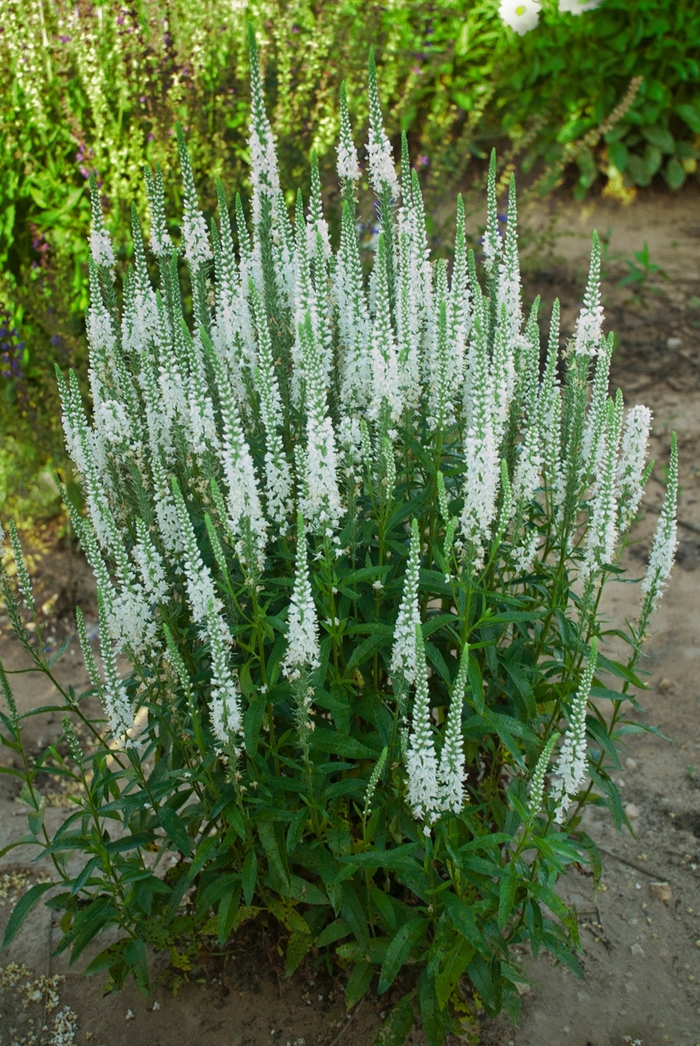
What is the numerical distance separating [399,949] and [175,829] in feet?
2.39

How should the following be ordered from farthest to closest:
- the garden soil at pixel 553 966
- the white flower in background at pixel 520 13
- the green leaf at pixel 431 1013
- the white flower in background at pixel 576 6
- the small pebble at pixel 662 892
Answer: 1. the white flower in background at pixel 520 13
2. the white flower in background at pixel 576 6
3. the small pebble at pixel 662 892
4. the garden soil at pixel 553 966
5. the green leaf at pixel 431 1013

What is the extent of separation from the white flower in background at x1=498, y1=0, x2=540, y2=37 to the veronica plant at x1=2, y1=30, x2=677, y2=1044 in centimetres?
773

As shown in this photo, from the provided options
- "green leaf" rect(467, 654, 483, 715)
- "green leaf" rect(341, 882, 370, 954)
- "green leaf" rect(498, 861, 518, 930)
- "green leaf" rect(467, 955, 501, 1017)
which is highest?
"green leaf" rect(467, 654, 483, 715)

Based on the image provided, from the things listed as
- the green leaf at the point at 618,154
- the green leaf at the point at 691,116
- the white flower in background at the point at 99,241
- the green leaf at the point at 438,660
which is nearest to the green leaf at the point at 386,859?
the green leaf at the point at 438,660

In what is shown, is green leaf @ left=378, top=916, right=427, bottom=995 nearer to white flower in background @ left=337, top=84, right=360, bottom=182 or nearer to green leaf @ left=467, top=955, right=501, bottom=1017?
green leaf @ left=467, top=955, right=501, bottom=1017

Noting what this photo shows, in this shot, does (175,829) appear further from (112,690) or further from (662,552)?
(662,552)

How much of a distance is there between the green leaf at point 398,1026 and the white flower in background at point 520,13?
31.1 feet

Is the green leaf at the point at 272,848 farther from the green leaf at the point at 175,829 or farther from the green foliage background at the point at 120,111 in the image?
the green foliage background at the point at 120,111

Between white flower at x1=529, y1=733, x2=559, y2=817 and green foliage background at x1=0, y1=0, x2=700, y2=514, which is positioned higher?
green foliage background at x1=0, y1=0, x2=700, y2=514

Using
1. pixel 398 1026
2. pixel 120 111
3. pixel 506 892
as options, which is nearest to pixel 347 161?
pixel 506 892

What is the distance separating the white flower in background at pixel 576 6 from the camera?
31.1 feet

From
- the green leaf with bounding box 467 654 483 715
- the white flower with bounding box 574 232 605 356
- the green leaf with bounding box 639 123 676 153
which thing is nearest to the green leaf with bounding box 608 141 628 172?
the green leaf with bounding box 639 123 676 153

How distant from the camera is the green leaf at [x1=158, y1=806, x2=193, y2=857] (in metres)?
2.88

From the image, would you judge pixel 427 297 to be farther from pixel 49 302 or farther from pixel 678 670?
pixel 49 302
